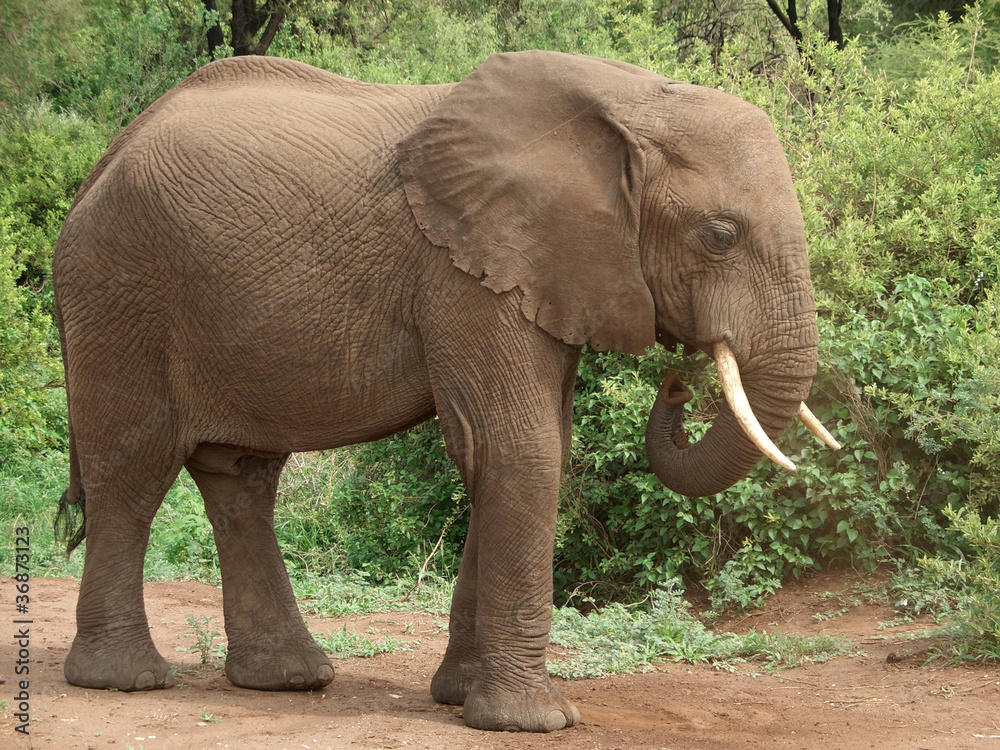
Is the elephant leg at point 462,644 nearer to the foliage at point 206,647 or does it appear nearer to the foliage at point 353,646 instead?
the foliage at point 353,646

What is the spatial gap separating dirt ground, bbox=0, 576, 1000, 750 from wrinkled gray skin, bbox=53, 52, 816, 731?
0.22 metres

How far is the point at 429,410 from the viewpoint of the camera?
4.97 meters

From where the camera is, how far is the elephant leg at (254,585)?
5473mm

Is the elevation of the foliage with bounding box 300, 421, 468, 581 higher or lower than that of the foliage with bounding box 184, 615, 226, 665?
higher

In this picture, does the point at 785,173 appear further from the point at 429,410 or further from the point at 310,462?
the point at 310,462

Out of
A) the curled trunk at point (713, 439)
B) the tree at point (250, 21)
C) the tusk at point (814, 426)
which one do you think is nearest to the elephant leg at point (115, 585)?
the curled trunk at point (713, 439)

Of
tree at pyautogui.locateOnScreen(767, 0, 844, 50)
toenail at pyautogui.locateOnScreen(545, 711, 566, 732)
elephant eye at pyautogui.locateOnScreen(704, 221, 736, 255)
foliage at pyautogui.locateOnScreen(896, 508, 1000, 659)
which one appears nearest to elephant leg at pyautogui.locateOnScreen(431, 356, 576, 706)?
toenail at pyautogui.locateOnScreen(545, 711, 566, 732)

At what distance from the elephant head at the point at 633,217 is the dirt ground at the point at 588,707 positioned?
1169mm

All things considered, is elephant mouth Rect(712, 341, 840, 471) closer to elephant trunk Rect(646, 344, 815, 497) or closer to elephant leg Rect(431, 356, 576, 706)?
elephant trunk Rect(646, 344, 815, 497)

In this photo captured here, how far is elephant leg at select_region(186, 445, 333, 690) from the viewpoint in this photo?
5473mm

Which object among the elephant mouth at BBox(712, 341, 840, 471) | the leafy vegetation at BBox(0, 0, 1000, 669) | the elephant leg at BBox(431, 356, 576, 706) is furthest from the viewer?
the leafy vegetation at BBox(0, 0, 1000, 669)

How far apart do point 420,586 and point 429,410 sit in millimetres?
3030

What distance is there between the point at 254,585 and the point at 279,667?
406mm

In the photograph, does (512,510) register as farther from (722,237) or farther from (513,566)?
(722,237)
